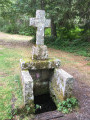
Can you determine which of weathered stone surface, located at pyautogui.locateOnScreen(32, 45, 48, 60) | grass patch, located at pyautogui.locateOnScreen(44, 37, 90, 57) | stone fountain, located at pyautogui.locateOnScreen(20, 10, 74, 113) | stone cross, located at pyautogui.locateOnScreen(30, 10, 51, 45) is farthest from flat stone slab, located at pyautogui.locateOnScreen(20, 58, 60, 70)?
grass patch, located at pyautogui.locateOnScreen(44, 37, 90, 57)

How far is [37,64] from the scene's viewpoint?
405 cm

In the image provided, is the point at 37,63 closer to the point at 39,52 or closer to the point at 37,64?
the point at 37,64

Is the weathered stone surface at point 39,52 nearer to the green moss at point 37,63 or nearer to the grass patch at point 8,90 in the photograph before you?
the green moss at point 37,63

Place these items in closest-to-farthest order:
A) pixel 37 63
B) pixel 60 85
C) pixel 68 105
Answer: pixel 68 105 < pixel 60 85 < pixel 37 63

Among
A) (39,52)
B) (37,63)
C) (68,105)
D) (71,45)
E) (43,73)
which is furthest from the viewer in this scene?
(71,45)

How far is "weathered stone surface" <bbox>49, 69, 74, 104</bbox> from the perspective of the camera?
3529 millimetres

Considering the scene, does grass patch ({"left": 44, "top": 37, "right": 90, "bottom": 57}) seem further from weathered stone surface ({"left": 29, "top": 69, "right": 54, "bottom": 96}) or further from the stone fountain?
the stone fountain

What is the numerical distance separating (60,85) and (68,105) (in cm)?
65

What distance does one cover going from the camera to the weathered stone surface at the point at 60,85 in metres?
3.53

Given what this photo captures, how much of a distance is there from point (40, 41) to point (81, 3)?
28.1 ft

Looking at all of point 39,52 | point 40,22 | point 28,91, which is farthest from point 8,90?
point 40,22

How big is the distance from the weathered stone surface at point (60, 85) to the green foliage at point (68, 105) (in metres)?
0.15

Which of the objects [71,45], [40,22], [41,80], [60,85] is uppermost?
[40,22]

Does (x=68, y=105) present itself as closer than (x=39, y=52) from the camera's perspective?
Yes
